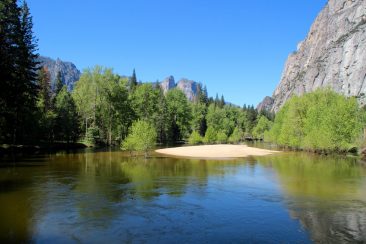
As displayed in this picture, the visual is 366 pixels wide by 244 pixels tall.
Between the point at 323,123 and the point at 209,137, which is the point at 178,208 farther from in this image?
the point at 209,137

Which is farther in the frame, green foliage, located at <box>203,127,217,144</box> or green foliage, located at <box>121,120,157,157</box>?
green foliage, located at <box>203,127,217,144</box>

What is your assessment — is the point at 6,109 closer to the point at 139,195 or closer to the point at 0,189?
the point at 0,189

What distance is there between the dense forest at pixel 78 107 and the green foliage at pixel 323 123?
1107 inches

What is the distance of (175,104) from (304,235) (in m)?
104

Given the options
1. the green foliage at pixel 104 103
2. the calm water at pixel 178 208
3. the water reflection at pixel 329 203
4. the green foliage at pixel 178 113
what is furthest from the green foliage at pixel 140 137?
the green foliage at pixel 178 113

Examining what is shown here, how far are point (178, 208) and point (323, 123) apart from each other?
5040 centimetres

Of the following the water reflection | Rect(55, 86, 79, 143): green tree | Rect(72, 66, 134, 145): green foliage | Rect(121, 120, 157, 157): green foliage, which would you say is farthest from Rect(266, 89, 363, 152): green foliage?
Rect(55, 86, 79, 143): green tree

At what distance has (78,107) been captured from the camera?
8225cm

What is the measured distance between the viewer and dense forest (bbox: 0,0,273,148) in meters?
43.6

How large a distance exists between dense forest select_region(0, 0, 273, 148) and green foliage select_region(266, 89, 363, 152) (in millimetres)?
28112

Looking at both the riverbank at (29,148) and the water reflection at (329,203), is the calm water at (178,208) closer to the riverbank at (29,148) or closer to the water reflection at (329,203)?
the water reflection at (329,203)

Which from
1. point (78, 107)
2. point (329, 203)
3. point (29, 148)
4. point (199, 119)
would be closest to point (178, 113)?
point (199, 119)

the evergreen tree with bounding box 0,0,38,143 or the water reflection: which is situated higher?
the evergreen tree with bounding box 0,0,38,143

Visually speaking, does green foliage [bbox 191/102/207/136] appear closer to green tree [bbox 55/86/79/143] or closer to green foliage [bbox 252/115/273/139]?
green foliage [bbox 252/115/273/139]
